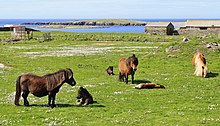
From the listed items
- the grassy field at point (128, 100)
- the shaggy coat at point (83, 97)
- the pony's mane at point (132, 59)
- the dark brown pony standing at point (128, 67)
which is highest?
the pony's mane at point (132, 59)

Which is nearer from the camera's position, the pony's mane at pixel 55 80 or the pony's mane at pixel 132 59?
the pony's mane at pixel 55 80

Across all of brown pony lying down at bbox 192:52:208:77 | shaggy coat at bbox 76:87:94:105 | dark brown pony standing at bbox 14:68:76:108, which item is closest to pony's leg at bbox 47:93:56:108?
dark brown pony standing at bbox 14:68:76:108

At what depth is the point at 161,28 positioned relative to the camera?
12019cm

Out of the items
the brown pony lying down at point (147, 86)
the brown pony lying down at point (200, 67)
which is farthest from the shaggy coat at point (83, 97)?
the brown pony lying down at point (200, 67)

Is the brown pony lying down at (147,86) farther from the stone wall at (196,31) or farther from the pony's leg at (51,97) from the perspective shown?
the stone wall at (196,31)

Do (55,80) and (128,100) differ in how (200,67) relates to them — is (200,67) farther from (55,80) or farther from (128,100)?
(55,80)

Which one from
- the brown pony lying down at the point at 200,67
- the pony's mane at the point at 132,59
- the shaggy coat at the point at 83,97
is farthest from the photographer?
the brown pony lying down at the point at 200,67

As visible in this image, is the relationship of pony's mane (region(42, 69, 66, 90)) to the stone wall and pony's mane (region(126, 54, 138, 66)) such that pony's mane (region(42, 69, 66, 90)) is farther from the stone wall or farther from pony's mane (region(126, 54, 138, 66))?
the stone wall

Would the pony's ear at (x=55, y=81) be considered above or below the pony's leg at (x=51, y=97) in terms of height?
above

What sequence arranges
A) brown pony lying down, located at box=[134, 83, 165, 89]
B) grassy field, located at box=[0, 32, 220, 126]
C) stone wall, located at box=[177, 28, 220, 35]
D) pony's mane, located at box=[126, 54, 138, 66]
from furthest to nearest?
stone wall, located at box=[177, 28, 220, 35] → pony's mane, located at box=[126, 54, 138, 66] → brown pony lying down, located at box=[134, 83, 165, 89] → grassy field, located at box=[0, 32, 220, 126]

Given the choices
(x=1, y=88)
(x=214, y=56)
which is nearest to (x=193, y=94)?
(x=1, y=88)

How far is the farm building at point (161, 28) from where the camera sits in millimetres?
119062

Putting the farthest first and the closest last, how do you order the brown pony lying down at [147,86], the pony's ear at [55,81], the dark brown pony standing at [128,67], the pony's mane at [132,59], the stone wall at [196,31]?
1. the stone wall at [196,31]
2. the dark brown pony standing at [128,67]
3. the pony's mane at [132,59]
4. the brown pony lying down at [147,86]
5. the pony's ear at [55,81]

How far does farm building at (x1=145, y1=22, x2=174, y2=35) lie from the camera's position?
391 ft
